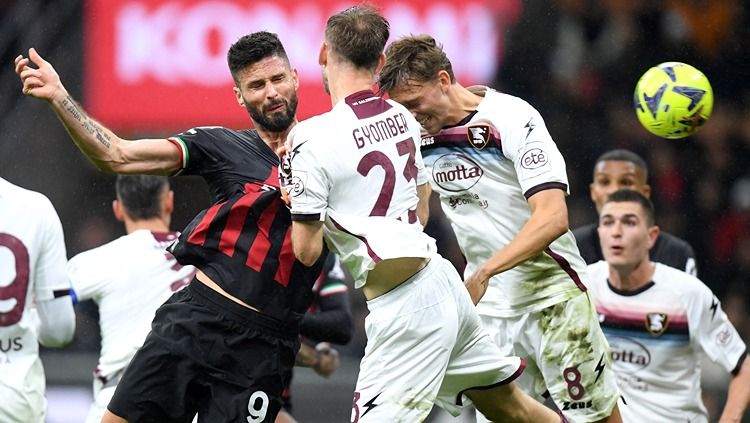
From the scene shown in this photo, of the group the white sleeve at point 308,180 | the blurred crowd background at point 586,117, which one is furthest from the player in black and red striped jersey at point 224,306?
the blurred crowd background at point 586,117

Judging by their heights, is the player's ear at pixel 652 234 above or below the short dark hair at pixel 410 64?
below

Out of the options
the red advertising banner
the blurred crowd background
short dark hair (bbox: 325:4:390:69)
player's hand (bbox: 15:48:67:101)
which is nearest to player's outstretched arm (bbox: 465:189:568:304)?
short dark hair (bbox: 325:4:390:69)

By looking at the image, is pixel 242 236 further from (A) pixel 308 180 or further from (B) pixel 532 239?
(B) pixel 532 239

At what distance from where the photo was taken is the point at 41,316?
6613 mm

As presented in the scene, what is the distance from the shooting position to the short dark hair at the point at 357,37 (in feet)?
16.0

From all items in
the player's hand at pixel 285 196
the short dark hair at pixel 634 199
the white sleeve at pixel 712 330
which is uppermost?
the player's hand at pixel 285 196

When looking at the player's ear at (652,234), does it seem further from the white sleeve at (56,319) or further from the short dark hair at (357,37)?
the white sleeve at (56,319)

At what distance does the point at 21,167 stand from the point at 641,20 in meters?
Answer: 5.92

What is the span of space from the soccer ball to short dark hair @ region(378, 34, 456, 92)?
62.7 inches

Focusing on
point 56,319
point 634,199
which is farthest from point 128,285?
point 634,199

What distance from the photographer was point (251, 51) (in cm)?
529

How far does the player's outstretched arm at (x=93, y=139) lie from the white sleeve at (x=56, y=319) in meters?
1.78

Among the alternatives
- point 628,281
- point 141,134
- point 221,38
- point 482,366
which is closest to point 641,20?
point 221,38

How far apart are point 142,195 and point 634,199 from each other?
8.75 ft
